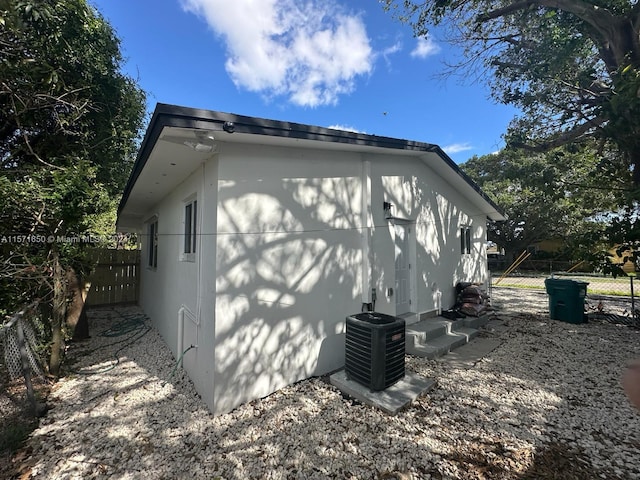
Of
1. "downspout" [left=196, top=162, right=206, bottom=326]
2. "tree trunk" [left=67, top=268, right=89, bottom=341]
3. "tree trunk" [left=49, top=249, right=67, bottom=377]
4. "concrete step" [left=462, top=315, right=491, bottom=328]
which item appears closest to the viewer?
"downspout" [left=196, top=162, right=206, bottom=326]

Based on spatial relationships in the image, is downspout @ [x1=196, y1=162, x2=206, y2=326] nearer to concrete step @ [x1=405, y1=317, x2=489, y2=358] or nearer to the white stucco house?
the white stucco house

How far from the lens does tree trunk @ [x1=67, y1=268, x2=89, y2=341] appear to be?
5988 millimetres

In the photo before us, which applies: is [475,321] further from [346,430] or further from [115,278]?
[115,278]

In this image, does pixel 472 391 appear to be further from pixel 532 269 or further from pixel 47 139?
pixel 532 269

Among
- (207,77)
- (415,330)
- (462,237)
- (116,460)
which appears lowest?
(116,460)

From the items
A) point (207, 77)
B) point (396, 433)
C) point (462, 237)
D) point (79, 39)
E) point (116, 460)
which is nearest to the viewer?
point (116, 460)

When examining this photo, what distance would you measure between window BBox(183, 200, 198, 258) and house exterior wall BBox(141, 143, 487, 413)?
209 mm

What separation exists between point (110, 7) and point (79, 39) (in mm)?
1368

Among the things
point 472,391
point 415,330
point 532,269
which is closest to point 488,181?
point 532,269

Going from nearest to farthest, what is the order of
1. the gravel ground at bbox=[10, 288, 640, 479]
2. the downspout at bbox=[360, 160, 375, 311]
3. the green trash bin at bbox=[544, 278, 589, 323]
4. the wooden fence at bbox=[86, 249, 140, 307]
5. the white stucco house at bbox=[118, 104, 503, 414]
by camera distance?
the gravel ground at bbox=[10, 288, 640, 479] → the white stucco house at bbox=[118, 104, 503, 414] → the downspout at bbox=[360, 160, 375, 311] → the green trash bin at bbox=[544, 278, 589, 323] → the wooden fence at bbox=[86, 249, 140, 307]

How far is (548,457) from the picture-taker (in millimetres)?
2660

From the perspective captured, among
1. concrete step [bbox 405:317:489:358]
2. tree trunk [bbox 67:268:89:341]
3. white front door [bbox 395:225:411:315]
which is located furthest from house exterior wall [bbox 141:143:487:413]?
tree trunk [bbox 67:268:89:341]

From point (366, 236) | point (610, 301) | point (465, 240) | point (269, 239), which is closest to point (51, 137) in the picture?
point (269, 239)

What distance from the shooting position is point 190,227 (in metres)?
4.78
